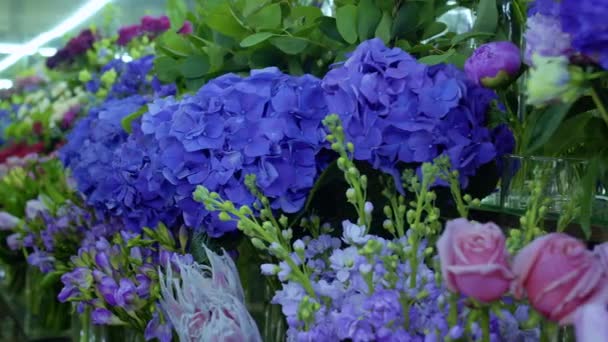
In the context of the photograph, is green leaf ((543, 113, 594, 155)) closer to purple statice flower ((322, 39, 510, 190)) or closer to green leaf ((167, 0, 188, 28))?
purple statice flower ((322, 39, 510, 190))

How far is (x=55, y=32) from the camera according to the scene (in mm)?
3770

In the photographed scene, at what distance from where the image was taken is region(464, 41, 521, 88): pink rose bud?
0.57 metres

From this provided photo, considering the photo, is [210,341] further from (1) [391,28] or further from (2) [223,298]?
(1) [391,28]

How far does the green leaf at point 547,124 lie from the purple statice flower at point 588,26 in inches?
3.0

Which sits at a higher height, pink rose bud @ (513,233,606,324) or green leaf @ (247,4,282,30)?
green leaf @ (247,4,282,30)

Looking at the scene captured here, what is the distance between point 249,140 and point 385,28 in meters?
0.17

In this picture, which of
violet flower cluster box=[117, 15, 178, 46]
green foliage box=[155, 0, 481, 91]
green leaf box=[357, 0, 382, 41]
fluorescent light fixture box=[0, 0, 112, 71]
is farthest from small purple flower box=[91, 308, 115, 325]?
fluorescent light fixture box=[0, 0, 112, 71]

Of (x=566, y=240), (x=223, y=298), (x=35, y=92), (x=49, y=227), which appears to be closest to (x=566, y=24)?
(x=566, y=240)

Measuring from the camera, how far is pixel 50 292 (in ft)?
3.88

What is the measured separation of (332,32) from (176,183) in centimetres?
20

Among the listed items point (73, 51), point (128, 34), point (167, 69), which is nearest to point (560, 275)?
point (167, 69)

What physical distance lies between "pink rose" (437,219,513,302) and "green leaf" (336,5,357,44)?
1.22 ft

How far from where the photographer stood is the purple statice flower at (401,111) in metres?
0.60

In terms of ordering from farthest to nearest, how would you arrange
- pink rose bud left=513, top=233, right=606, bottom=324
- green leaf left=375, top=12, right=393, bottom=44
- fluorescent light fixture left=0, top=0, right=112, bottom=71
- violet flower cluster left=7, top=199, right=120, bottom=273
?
fluorescent light fixture left=0, top=0, right=112, bottom=71 → violet flower cluster left=7, top=199, right=120, bottom=273 → green leaf left=375, top=12, right=393, bottom=44 → pink rose bud left=513, top=233, right=606, bottom=324
